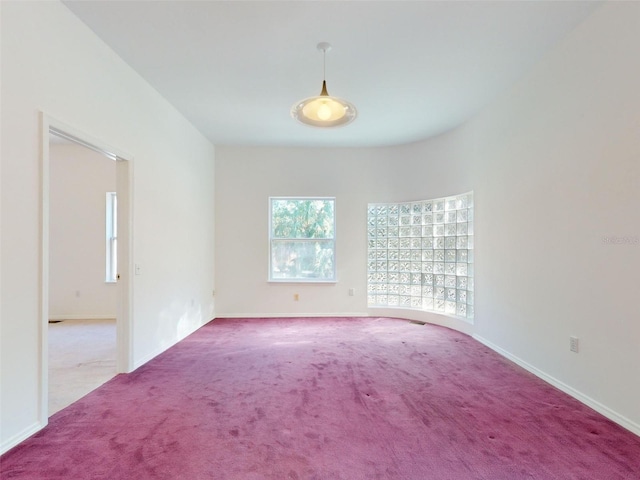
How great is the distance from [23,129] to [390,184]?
452 centimetres

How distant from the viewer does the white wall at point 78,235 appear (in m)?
5.10

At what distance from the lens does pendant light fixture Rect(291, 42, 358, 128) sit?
7.48ft

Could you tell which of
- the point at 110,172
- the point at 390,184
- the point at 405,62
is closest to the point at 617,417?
the point at 405,62

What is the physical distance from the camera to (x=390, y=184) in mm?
5254

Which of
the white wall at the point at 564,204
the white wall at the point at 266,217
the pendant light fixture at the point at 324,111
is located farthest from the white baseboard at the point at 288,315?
the pendant light fixture at the point at 324,111

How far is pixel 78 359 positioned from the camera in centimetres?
329

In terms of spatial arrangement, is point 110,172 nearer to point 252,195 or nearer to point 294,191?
point 252,195

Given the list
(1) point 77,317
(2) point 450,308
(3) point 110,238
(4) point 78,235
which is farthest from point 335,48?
(1) point 77,317

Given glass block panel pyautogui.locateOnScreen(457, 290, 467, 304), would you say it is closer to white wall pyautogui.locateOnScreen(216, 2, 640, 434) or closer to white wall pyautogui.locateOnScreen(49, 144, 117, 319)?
white wall pyautogui.locateOnScreen(216, 2, 640, 434)

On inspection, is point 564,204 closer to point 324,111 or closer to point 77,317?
point 324,111

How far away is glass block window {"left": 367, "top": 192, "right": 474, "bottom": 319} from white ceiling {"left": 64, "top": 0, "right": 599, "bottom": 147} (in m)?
1.47

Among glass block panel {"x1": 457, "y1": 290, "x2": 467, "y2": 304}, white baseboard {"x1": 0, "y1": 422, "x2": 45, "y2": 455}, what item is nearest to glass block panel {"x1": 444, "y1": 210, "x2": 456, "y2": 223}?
glass block panel {"x1": 457, "y1": 290, "x2": 467, "y2": 304}

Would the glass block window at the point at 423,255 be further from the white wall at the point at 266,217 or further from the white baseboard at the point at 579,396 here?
the white baseboard at the point at 579,396

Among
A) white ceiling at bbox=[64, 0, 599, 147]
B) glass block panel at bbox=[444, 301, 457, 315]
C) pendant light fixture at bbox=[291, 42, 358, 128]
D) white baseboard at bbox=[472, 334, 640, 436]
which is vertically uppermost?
white ceiling at bbox=[64, 0, 599, 147]
